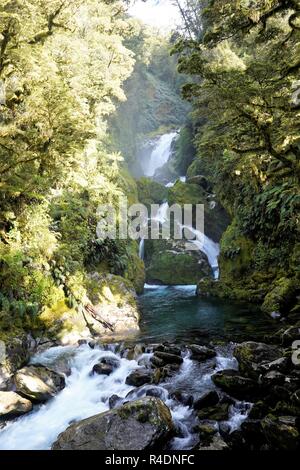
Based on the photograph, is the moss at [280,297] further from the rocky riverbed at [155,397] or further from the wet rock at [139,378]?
the wet rock at [139,378]

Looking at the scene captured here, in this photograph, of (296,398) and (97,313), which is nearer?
(296,398)

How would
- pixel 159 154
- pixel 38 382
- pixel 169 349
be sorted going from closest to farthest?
1. pixel 38 382
2. pixel 169 349
3. pixel 159 154

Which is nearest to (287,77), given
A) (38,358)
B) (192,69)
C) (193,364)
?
(192,69)

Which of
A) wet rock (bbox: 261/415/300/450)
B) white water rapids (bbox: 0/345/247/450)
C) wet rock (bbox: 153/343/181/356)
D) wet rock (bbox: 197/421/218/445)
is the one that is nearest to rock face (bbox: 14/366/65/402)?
white water rapids (bbox: 0/345/247/450)

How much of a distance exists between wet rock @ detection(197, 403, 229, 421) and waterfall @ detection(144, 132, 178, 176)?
104 feet

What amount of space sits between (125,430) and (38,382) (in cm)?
282

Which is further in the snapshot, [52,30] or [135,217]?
[135,217]

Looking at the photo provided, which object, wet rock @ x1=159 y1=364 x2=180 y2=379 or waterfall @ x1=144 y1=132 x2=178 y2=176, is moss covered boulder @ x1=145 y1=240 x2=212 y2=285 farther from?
waterfall @ x1=144 y1=132 x2=178 y2=176

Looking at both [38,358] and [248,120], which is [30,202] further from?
[248,120]

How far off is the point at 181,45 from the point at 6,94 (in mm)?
5525

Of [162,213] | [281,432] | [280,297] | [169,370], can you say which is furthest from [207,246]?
[281,432]

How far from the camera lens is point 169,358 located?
916cm

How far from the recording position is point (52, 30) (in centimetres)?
1095

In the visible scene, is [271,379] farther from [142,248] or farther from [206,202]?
Result: [206,202]
